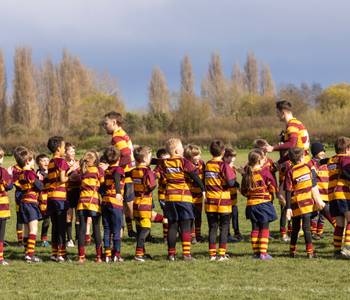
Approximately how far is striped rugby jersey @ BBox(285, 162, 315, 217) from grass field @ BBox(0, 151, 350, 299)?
0.75m

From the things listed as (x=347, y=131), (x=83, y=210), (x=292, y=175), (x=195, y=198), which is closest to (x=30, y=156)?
(x=83, y=210)

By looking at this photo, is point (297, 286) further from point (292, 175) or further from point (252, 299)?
point (292, 175)

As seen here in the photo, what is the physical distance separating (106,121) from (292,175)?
10.2 feet

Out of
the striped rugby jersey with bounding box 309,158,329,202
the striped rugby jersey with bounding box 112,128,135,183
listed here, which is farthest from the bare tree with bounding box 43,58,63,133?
the striped rugby jersey with bounding box 112,128,135,183

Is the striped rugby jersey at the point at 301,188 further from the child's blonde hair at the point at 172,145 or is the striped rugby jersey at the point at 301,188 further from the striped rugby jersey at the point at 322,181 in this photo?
the striped rugby jersey at the point at 322,181

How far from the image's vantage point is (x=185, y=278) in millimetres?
8062

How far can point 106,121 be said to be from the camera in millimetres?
10156

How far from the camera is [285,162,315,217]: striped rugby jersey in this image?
944 centimetres

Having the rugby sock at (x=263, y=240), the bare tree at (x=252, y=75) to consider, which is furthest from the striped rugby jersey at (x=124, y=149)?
the bare tree at (x=252, y=75)

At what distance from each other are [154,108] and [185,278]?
85.2 meters

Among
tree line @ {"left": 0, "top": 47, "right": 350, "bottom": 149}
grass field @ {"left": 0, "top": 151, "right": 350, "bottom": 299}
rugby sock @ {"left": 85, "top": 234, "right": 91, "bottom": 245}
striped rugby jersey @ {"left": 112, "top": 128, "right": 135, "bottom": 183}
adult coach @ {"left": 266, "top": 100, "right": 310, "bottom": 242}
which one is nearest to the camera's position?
grass field @ {"left": 0, "top": 151, "right": 350, "bottom": 299}

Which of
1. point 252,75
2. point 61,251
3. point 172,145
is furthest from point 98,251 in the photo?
point 252,75

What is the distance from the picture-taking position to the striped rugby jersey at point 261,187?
30.9 ft

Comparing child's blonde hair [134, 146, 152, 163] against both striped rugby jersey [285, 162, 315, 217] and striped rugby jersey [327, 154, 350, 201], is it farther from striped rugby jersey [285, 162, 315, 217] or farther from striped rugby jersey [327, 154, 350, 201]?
striped rugby jersey [327, 154, 350, 201]
